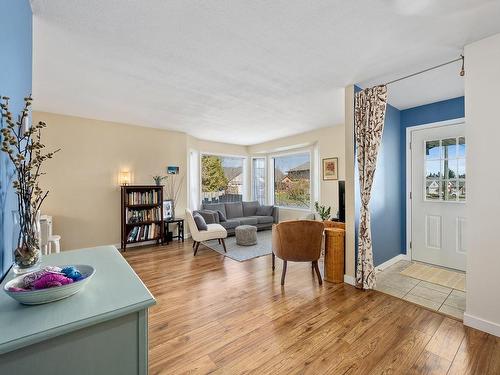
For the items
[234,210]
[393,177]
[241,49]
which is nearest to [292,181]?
[234,210]

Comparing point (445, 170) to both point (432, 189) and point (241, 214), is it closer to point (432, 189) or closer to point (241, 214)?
point (432, 189)

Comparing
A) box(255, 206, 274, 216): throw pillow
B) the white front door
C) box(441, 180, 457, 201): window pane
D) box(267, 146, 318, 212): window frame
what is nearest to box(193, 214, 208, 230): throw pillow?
box(255, 206, 274, 216): throw pillow

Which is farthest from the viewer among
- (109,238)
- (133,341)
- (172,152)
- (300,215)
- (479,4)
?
(300,215)

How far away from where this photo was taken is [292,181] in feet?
21.0

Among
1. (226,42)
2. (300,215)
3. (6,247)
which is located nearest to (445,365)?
(6,247)

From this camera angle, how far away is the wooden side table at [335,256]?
298 centimetres

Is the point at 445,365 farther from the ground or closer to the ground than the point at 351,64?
closer to the ground

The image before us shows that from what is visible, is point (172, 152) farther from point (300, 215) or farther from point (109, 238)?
point (300, 215)

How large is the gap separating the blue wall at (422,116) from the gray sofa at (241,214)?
3181 mm

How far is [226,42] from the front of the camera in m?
2.02

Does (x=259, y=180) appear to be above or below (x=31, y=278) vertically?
above

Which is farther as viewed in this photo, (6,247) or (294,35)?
(294,35)

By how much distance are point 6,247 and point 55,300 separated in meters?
0.62

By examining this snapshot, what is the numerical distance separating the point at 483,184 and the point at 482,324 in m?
1.20
